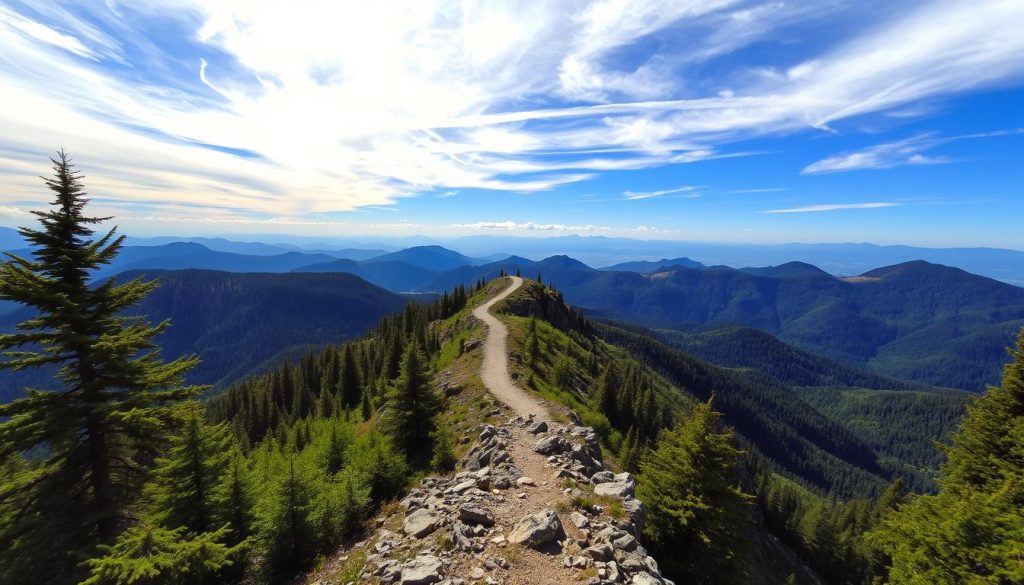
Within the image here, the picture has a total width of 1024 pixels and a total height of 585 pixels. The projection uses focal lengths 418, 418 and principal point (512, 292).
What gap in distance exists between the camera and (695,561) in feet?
60.7

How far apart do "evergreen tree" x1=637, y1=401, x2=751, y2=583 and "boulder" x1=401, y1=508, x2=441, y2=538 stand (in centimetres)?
991

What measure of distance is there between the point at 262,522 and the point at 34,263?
41.0 feet

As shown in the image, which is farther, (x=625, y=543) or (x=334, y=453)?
(x=334, y=453)

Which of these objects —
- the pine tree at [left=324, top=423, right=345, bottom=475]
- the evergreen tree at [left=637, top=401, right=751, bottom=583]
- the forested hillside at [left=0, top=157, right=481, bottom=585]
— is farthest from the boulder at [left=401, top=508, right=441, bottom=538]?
the pine tree at [left=324, top=423, right=345, bottom=475]

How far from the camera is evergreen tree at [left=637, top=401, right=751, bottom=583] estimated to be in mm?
18141

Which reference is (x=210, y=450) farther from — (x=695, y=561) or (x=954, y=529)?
(x=954, y=529)

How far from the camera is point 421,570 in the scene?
1283cm

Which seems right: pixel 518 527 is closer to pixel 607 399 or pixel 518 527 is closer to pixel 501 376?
pixel 501 376

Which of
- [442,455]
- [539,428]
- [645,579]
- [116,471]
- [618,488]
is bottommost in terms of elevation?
[442,455]

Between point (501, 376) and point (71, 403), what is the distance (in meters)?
32.1

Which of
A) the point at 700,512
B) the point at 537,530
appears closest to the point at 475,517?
the point at 537,530

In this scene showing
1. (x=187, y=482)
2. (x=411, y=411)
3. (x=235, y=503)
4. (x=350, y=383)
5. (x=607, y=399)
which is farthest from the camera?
(x=350, y=383)

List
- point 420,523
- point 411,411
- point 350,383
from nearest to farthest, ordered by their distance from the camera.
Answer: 1. point 420,523
2. point 411,411
3. point 350,383

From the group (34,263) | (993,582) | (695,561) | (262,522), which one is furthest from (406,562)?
(993,582)
